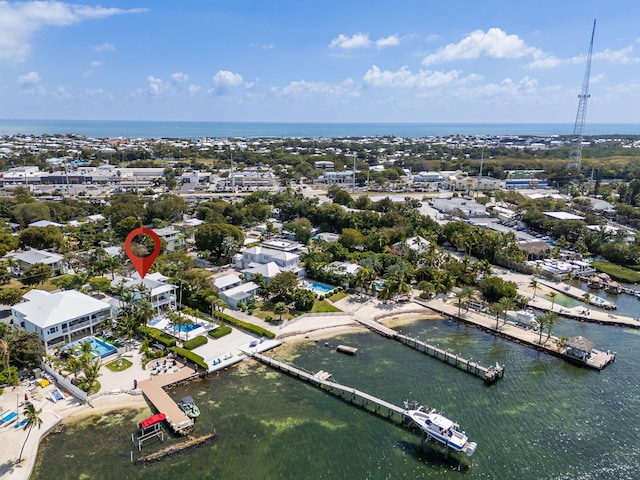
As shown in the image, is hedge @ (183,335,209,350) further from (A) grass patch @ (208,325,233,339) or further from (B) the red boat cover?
(B) the red boat cover

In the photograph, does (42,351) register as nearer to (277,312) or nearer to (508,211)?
(277,312)

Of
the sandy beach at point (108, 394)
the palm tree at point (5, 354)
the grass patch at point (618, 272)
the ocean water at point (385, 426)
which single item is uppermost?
the palm tree at point (5, 354)

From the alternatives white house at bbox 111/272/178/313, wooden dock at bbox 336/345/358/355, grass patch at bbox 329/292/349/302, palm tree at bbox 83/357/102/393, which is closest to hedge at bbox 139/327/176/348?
white house at bbox 111/272/178/313

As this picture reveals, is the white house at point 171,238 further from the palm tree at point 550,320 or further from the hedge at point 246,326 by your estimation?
the palm tree at point 550,320

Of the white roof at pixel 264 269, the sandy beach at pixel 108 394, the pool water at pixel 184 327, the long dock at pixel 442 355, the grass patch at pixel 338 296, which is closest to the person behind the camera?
the sandy beach at pixel 108 394

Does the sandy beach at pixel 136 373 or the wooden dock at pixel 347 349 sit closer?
the sandy beach at pixel 136 373

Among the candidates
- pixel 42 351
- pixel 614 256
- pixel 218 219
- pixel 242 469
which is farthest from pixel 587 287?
pixel 42 351

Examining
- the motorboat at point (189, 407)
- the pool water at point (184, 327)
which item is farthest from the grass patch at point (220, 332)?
the motorboat at point (189, 407)
